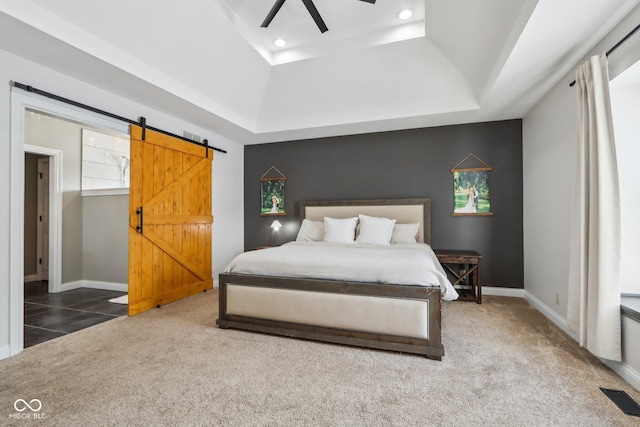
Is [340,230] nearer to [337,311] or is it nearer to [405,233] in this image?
[405,233]

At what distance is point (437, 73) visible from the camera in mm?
3615

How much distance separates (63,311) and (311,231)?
3231mm

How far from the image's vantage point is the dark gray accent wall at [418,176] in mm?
4102

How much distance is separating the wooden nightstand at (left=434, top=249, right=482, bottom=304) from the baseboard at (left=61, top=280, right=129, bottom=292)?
15.2 feet

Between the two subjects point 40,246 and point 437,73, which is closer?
point 437,73

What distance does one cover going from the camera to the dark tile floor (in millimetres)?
2828

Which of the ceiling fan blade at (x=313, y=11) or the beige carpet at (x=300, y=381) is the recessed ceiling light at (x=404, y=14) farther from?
the beige carpet at (x=300, y=381)

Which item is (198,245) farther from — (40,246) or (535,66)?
(535,66)

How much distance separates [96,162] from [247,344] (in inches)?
171

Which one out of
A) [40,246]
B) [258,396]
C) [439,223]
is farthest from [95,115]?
[439,223]

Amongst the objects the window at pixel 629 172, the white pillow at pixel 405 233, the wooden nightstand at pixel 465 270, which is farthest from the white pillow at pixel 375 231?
the window at pixel 629 172

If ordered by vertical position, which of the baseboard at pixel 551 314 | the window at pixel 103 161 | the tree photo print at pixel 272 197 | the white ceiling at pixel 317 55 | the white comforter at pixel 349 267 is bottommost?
the baseboard at pixel 551 314

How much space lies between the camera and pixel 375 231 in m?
3.98

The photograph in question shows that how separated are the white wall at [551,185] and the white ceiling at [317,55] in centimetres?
21
